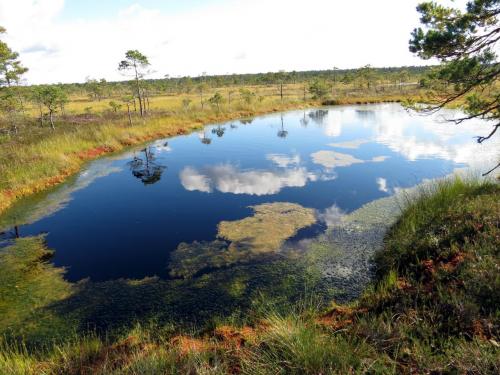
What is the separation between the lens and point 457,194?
9000 mm

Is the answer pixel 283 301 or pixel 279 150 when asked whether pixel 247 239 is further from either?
A: pixel 279 150

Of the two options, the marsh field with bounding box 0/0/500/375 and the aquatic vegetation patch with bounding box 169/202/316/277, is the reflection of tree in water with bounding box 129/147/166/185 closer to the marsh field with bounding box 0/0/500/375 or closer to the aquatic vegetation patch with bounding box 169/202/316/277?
the marsh field with bounding box 0/0/500/375

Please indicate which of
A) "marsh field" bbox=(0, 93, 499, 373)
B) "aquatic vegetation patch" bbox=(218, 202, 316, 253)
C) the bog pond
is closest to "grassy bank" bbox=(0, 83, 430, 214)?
"marsh field" bbox=(0, 93, 499, 373)

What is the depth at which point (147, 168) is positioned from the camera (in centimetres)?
1994

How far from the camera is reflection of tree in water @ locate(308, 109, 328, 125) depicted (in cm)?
3478

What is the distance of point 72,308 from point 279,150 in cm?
1750

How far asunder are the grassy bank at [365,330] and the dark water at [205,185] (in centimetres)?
238

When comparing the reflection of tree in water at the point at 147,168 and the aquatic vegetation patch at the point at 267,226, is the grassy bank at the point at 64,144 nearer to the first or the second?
the reflection of tree in water at the point at 147,168

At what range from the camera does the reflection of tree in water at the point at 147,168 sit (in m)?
17.9

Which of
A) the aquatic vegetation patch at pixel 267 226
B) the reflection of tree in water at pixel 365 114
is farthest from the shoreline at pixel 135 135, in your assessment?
the aquatic vegetation patch at pixel 267 226

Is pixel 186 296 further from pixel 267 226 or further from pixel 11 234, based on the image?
pixel 11 234

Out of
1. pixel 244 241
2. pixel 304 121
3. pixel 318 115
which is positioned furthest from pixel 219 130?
pixel 244 241

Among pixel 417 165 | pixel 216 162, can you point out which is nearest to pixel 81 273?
pixel 216 162

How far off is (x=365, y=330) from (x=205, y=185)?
12.3m
